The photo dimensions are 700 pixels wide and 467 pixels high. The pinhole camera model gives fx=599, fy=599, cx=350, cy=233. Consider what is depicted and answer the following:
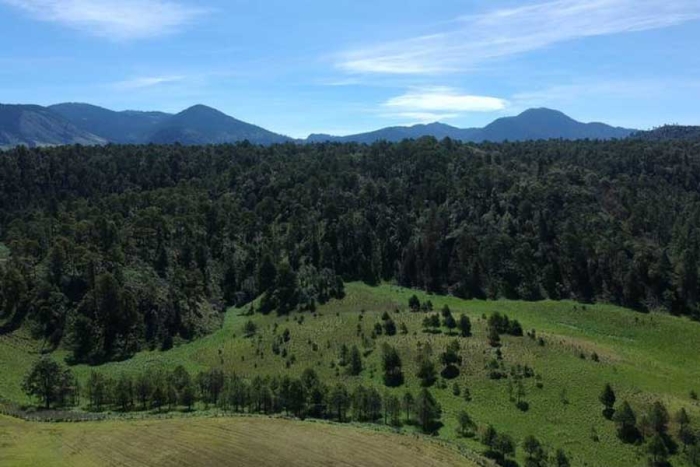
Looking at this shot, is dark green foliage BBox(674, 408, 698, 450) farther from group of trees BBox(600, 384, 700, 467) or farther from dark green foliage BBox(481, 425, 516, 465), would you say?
dark green foliage BBox(481, 425, 516, 465)

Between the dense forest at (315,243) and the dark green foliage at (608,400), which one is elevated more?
the dense forest at (315,243)

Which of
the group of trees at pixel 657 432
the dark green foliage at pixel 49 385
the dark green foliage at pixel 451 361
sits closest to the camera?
the group of trees at pixel 657 432

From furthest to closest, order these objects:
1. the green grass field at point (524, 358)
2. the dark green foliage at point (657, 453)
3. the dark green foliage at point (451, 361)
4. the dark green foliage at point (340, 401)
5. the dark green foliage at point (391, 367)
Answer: the dark green foliage at point (391, 367) → the dark green foliage at point (451, 361) → the dark green foliage at point (340, 401) → the green grass field at point (524, 358) → the dark green foliage at point (657, 453)

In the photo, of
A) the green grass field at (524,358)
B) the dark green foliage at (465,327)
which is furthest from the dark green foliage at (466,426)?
the dark green foliage at (465,327)

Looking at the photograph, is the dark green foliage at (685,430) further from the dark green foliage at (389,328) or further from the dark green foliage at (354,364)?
the dark green foliage at (389,328)

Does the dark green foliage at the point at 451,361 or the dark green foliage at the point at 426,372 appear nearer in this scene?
the dark green foliage at the point at 426,372

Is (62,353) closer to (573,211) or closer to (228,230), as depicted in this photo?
(228,230)

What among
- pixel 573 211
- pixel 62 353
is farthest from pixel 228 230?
pixel 573 211
